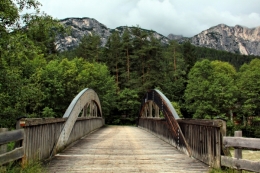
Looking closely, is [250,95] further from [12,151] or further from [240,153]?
[12,151]

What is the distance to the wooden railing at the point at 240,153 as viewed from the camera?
377 cm

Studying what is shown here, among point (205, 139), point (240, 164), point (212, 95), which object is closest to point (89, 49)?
point (212, 95)

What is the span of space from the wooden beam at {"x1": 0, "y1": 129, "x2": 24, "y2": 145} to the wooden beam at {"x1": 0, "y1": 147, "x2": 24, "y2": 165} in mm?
190

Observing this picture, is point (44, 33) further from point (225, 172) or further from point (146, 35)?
point (146, 35)

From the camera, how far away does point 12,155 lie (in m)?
4.13

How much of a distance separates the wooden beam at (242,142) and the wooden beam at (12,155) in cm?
359

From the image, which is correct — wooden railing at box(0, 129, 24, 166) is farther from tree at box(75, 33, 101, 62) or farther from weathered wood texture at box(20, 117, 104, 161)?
tree at box(75, 33, 101, 62)

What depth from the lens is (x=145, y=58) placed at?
44438mm

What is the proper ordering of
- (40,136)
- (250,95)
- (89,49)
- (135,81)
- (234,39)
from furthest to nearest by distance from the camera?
(234,39), (89,49), (135,81), (250,95), (40,136)

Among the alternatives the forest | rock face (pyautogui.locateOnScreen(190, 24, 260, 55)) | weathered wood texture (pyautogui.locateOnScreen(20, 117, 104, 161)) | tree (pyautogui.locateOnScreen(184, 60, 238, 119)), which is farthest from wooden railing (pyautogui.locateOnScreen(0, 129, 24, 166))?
rock face (pyautogui.locateOnScreen(190, 24, 260, 55))

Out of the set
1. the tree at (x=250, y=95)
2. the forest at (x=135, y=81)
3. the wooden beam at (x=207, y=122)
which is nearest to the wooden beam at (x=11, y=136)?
the wooden beam at (x=207, y=122)

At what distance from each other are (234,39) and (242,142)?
197 m

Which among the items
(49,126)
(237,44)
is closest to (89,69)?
(49,126)

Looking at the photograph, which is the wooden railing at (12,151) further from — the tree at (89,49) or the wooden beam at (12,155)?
the tree at (89,49)
